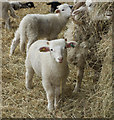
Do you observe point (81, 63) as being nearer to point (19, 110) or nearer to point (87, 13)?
point (87, 13)

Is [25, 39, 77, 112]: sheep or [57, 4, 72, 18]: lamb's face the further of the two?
[57, 4, 72, 18]: lamb's face

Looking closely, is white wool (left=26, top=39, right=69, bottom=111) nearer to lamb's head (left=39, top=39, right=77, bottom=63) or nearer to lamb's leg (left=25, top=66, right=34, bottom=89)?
lamb's head (left=39, top=39, right=77, bottom=63)

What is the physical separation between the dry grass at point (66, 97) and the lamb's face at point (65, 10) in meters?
1.29

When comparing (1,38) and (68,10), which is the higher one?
(68,10)

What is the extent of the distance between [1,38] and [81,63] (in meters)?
2.55

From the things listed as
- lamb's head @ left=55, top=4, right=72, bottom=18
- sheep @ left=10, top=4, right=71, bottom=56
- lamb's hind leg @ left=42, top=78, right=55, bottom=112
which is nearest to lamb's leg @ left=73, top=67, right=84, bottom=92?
lamb's hind leg @ left=42, top=78, right=55, bottom=112

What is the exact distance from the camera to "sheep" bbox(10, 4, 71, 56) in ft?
13.9

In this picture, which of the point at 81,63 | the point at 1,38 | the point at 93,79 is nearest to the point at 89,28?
the point at 81,63

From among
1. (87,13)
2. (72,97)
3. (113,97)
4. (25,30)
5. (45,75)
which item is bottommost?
(72,97)

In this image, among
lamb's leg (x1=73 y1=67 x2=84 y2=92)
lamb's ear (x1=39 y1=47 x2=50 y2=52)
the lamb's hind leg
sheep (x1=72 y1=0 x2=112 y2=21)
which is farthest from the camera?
lamb's leg (x1=73 y1=67 x2=84 y2=92)

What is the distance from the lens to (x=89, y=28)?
321 cm

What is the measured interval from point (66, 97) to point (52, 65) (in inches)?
29.3

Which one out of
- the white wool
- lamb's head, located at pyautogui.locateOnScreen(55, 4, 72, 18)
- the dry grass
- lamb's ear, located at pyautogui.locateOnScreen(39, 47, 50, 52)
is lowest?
the dry grass

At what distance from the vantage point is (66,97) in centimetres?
326
